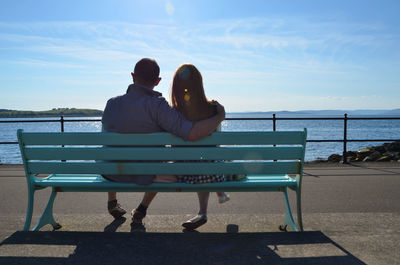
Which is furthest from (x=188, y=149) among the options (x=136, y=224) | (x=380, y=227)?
(x=380, y=227)

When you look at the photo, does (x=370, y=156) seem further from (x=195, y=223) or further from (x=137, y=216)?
(x=137, y=216)

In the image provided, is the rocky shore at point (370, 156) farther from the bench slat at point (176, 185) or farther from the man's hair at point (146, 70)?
the man's hair at point (146, 70)

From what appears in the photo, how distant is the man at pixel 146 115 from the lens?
2.80 metres

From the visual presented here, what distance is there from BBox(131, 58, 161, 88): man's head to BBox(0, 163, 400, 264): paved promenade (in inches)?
50.6

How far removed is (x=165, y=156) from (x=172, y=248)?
70cm

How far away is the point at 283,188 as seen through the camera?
3047 mm

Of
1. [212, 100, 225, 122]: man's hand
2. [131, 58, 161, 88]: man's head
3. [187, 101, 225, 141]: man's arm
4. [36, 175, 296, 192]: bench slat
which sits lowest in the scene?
[36, 175, 296, 192]: bench slat

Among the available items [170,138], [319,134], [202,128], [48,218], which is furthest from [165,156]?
[319,134]

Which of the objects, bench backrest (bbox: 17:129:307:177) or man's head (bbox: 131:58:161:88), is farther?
man's head (bbox: 131:58:161:88)

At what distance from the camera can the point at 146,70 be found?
308cm

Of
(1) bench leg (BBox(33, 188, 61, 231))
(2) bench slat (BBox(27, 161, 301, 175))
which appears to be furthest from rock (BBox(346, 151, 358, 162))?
(1) bench leg (BBox(33, 188, 61, 231))

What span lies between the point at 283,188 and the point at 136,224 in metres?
1.40

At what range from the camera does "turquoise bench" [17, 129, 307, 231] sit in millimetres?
2830

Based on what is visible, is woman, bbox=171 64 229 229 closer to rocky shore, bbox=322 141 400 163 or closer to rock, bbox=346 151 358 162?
rocky shore, bbox=322 141 400 163
